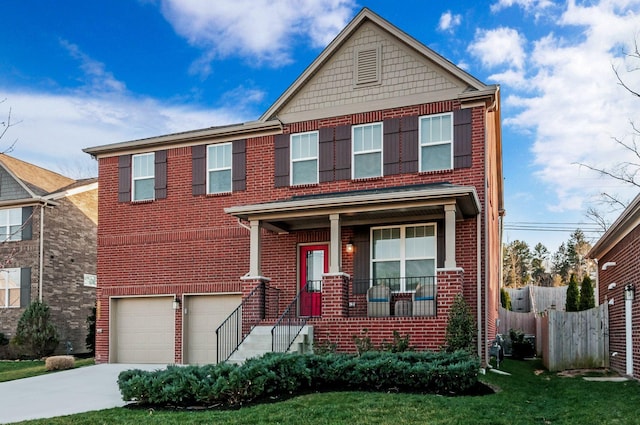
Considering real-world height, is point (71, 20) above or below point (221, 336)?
above

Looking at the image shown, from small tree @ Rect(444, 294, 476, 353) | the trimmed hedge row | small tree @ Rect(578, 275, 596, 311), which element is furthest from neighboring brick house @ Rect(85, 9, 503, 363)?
small tree @ Rect(578, 275, 596, 311)

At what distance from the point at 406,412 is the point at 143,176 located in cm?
1210

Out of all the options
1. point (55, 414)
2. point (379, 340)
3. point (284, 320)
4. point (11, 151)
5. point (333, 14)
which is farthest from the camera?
point (333, 14)

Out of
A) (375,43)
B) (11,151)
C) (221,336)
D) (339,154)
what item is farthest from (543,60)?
(11,151)

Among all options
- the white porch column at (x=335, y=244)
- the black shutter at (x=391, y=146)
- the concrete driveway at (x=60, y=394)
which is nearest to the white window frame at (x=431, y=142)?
the black shutter at (x=391, y=146)

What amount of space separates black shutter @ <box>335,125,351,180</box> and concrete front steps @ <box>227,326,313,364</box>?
415 cm

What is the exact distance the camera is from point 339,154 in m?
15.5

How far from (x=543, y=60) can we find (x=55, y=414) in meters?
15.2

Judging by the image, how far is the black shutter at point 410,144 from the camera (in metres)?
A: 14.7

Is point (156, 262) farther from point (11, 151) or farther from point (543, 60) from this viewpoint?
point (543, 60)

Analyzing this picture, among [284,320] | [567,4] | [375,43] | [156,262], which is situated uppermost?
[567,4]

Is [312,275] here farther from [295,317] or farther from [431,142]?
[431,142]

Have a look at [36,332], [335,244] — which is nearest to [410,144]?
[335,244]

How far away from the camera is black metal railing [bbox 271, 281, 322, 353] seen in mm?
13008
